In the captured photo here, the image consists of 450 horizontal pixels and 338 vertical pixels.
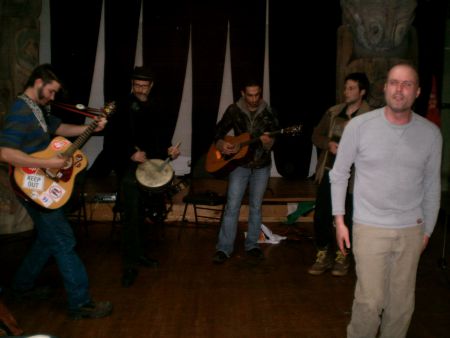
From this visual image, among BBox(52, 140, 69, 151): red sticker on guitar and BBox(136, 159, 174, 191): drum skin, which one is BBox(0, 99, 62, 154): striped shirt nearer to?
BBox(52, 140, 69, 151): red sticker on guitar

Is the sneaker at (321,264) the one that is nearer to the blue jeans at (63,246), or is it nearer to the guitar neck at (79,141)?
the blue jeans at (63,246)

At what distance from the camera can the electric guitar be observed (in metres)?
3.75

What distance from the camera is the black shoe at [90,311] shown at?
3996mm

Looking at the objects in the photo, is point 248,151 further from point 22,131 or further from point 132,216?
point 22,131

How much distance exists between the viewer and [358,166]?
3010 mm

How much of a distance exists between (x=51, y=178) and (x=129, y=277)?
1.34m

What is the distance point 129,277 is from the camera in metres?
4.75

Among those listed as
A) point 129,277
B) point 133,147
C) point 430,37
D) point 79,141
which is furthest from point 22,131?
point 430,37

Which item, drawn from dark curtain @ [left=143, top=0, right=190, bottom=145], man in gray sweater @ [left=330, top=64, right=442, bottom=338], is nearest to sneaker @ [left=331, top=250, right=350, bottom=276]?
man in gray sweater @ [left=330, top=64, right=442, bottom=338]

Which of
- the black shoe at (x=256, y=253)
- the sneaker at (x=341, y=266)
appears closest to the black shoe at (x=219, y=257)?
the black shoe at (x=256, y=253)

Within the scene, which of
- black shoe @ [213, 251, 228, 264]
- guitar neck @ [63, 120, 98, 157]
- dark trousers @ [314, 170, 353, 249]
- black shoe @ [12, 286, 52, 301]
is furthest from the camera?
black shoe @ [213, 251, 228, 264]

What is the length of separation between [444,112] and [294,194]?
123 inches

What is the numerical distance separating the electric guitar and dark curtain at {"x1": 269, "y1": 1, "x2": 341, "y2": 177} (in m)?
4.27

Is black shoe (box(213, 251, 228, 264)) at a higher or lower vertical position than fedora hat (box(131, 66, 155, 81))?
lower
